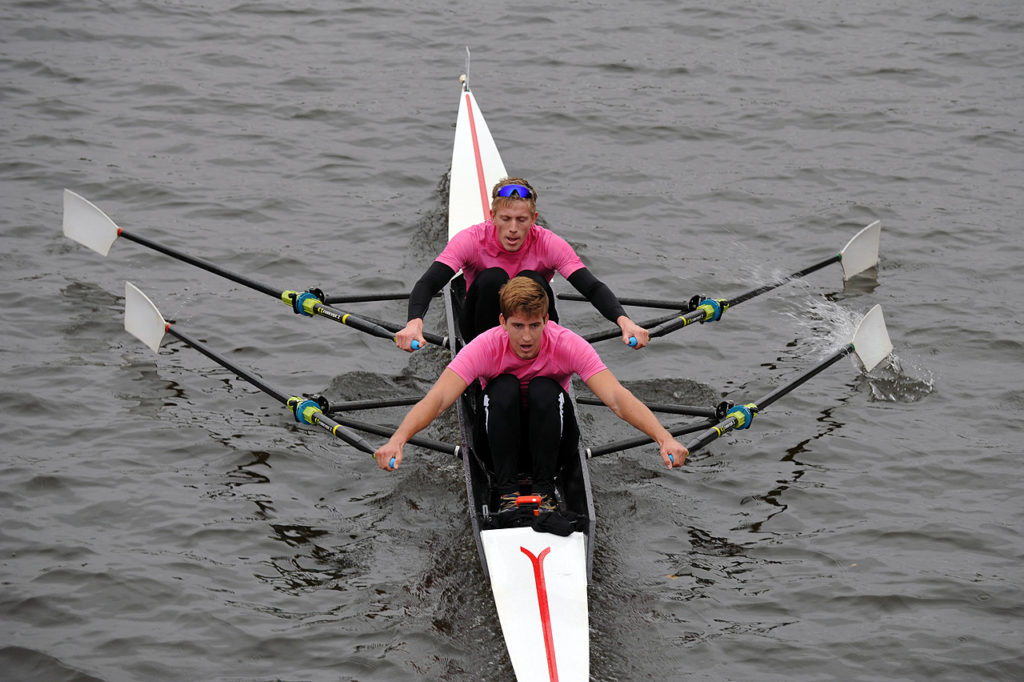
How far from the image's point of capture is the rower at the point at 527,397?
6219 millimetres

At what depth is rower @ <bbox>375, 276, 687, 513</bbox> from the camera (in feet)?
20.4

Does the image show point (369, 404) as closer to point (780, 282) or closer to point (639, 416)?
point (639, 416)

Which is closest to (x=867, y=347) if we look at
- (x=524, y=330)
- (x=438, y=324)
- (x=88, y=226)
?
(x=438, y=324)

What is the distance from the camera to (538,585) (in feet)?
19.5

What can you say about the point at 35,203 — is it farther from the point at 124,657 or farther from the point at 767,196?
the point at 767,196

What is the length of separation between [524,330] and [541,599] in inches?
56.6

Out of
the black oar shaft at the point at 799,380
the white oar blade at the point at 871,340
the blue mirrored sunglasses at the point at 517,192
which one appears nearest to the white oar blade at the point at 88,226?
the blue mirrored sunglasses at the point at 517,192

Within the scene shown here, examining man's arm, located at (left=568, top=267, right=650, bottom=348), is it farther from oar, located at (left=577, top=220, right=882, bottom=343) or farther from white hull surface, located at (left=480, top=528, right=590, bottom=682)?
white hull surface, located at (left=480, top=528, right=590, bottom=682)

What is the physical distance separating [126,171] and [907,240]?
8189 millimetres

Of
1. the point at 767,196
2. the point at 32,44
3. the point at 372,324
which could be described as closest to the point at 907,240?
the point at 767,196

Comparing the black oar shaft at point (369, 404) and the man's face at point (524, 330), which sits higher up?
the man's face at point (524, 330)

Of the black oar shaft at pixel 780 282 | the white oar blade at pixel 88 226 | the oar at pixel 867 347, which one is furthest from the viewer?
the white oar blade at pixel 88 226

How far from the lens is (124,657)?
19.0 feet

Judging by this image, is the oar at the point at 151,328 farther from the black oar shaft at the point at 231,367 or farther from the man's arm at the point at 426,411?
the man's arm at the point at 426,411
